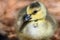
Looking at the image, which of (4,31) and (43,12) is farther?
(4,31)

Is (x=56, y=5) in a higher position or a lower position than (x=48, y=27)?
higher

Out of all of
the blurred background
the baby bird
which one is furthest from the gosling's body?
the blurred background

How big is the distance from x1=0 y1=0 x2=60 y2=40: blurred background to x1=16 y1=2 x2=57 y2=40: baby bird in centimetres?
28

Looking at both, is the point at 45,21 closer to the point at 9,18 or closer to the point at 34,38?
the point at 34,38

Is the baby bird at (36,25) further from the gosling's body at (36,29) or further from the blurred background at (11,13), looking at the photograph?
the blurred background at (11,13)

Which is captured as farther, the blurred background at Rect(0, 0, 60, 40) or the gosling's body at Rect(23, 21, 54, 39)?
the blurred background at Rect(0, 0, 60, 40)

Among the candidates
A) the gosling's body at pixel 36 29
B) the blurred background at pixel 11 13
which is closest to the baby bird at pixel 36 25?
the gosling's body at pixel 36 29

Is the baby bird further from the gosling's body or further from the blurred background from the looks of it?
the blurred background

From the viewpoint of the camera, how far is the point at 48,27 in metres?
1.50

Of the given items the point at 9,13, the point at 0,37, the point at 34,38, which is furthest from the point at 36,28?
the point at 9,13

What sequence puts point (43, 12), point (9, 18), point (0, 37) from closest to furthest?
1. point (43, 12)
2. point (0, 37)
3. point (9, 18)

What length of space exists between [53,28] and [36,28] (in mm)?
133

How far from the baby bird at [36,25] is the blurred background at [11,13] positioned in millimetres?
279

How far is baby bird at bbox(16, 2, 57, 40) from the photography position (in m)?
1.43
